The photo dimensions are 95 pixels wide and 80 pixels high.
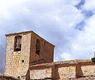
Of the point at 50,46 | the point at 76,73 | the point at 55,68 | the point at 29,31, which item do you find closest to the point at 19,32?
the point at 29,31

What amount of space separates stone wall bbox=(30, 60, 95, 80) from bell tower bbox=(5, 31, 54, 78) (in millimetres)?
1462

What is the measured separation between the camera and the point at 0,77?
20859 mm

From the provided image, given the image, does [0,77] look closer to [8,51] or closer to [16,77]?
[16,77]

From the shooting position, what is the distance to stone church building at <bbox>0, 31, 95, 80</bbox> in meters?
20.8

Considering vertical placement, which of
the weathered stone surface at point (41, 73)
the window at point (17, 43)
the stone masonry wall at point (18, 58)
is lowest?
the weathered stone surface at point (41, 73)

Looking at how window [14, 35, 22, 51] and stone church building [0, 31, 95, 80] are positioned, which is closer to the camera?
stone church building [0, 31, 95, 80]

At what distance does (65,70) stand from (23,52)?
4.85 metres

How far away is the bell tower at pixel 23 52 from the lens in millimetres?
23828

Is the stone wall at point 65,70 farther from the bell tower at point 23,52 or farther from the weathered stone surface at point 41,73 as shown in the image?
the bell tower at point 23,52

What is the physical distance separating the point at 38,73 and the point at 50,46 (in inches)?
199

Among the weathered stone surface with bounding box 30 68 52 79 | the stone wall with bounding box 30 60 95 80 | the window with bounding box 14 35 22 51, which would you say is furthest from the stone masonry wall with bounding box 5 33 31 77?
the stone wall with bounding box 30 60 95 80

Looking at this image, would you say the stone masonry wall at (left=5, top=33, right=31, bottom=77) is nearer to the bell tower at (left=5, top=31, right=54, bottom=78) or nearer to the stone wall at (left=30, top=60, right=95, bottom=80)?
the bell tower at (left=5, top=31, right=54, bottom=78)

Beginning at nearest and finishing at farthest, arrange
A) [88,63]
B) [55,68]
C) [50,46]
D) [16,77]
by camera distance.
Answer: [88,63], [55,68], [16,77], [50,46]

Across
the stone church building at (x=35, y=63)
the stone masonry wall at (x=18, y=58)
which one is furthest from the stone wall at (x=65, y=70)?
the stone masonry wall at (x=18, y=58)
